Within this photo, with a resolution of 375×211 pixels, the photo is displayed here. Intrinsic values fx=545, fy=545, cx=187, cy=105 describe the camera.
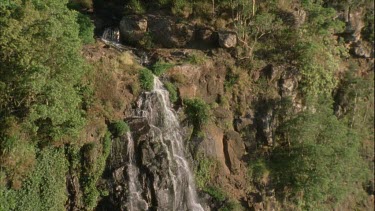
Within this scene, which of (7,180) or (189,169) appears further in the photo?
(189,169)

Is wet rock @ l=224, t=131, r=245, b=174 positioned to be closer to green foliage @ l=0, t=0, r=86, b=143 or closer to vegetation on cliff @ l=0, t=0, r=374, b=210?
vegetation on cliff @ l=0, t=0, r=374, b=210

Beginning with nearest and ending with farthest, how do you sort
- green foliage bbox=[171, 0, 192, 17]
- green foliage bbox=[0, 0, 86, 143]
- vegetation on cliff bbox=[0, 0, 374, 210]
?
green foliage bbox=[0, 0, 86, 143] < vegetation on cliff bbox=[0, 0, 374, 210] < green foliage bbox=[171, 0, 192, 17]

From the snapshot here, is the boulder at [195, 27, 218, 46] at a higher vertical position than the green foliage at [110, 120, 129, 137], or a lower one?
higher

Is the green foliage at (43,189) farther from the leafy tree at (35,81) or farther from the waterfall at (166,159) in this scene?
the waterfall at (166,159)

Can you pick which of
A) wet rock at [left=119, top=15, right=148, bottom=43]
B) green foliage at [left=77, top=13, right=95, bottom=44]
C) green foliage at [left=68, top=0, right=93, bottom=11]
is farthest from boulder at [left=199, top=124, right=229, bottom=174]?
green foliage at [left=68, top=0, right=93, bottom=11]

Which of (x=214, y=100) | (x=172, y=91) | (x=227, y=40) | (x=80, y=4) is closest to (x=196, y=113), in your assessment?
(x=172, y=91)

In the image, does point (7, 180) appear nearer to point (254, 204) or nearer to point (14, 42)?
point (14, 42)

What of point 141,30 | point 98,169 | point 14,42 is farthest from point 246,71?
point 14,42
